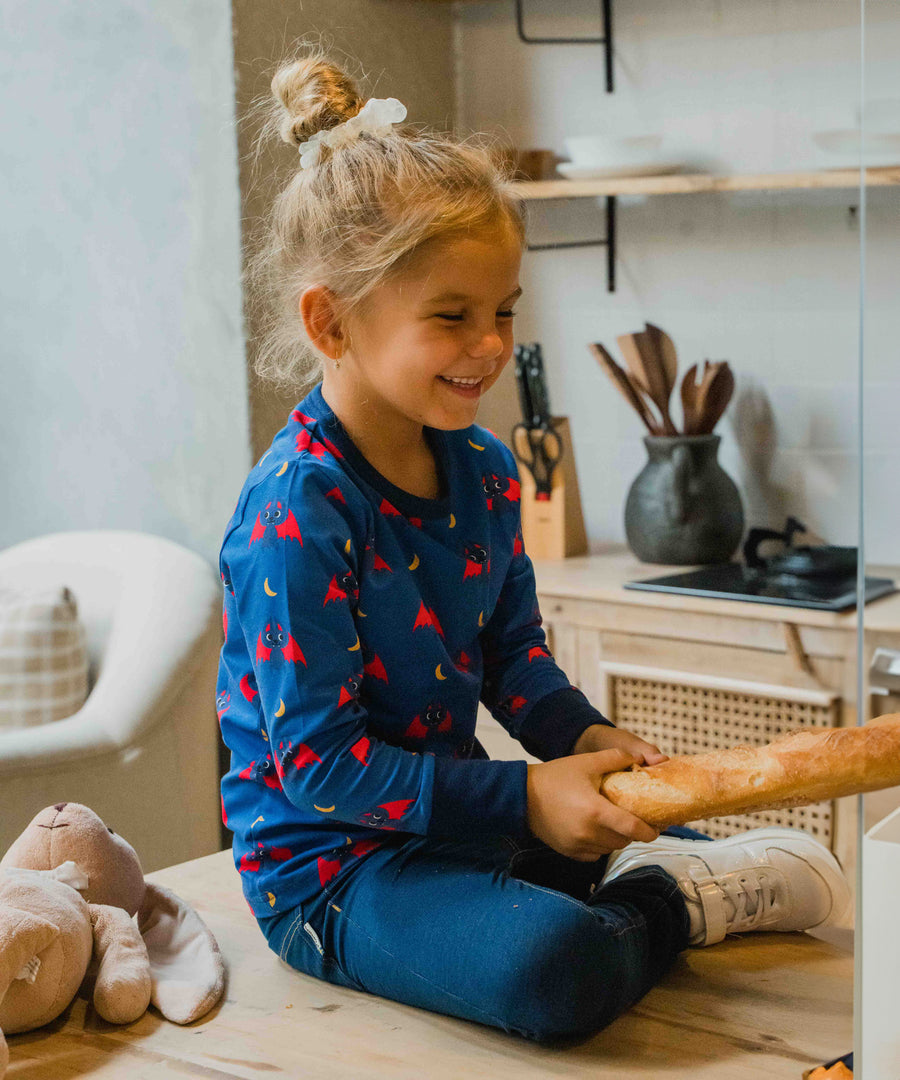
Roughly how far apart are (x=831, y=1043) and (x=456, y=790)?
0.31 m

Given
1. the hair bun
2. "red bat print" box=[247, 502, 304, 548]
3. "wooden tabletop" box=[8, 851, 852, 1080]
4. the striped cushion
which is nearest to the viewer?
"wooden tabletop" box=[8, 851, 852, 1080]

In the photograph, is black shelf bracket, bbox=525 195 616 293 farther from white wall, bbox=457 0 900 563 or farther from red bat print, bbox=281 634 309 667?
red bat print, bbox=281 634 309 667

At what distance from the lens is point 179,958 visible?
40.4 inches

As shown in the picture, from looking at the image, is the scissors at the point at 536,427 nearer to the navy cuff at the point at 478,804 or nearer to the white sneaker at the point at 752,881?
the white sneaker at the point at 752,881

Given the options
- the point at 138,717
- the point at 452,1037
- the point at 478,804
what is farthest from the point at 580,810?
the point at 138,717

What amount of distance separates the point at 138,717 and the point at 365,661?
2.67ft

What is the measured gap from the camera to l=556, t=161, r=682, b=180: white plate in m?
2.13

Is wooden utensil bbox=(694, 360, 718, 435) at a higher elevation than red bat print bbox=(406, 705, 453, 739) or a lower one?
higher

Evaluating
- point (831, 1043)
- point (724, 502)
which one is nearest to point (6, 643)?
point (724, 502)

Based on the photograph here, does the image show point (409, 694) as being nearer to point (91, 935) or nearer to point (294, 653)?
point (294, 653)

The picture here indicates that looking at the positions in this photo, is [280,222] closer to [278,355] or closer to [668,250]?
[278,355]

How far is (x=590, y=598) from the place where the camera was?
6.55 ft

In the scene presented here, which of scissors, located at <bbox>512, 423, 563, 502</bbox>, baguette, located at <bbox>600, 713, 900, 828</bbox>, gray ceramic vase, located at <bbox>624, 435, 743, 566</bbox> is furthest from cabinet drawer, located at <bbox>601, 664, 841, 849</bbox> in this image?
baguette, located at <bbox>600, 713, 900, 828</bbox>

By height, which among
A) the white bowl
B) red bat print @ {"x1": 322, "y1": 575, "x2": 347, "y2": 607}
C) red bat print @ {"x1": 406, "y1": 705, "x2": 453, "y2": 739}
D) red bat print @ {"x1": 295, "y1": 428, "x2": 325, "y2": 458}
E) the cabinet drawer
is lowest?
the cabinet drawer
